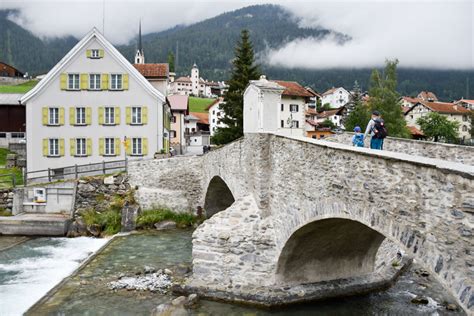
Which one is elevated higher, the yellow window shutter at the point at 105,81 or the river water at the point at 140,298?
the yellow window shutter at the point at 105,81

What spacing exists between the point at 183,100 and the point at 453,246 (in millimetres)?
45273

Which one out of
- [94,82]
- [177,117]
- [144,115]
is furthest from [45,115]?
[177,117]

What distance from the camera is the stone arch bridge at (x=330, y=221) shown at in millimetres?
6859

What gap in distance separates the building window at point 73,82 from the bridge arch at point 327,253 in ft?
72.4

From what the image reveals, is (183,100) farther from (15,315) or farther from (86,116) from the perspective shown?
(15,315)

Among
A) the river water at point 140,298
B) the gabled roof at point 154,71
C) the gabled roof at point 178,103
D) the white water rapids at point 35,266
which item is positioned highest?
the gabled roof at point 154,71

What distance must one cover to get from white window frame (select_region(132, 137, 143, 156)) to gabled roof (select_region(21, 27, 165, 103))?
3.05 m

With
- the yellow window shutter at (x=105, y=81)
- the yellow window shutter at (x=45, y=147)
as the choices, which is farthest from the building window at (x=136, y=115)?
the yellow window shutter at (x=45, y=147)

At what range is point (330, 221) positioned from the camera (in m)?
11.3

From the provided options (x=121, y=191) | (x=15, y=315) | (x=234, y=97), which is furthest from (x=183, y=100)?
(x=15, y=315)

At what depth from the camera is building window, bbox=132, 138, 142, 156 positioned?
31.6 metres

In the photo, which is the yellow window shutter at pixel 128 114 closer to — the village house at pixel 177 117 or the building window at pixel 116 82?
the building window at pixel 116 82

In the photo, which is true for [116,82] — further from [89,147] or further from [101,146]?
[89,147]

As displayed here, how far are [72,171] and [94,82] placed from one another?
590 cm
